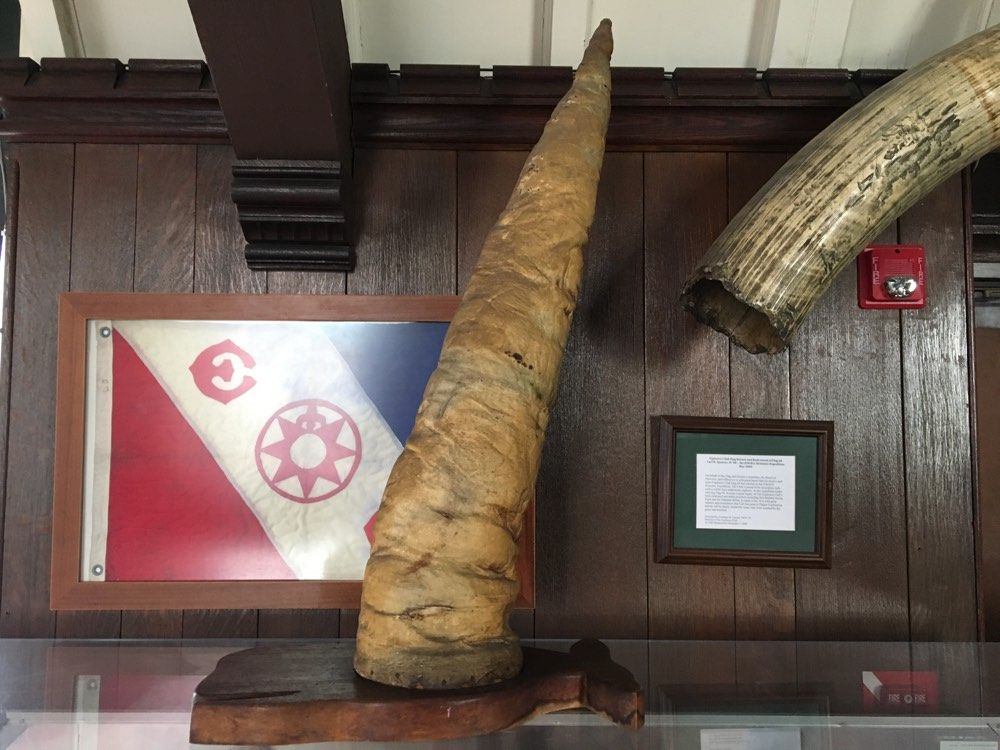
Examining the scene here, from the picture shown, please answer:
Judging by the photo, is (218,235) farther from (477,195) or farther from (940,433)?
(940,433)

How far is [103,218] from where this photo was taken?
1419mm

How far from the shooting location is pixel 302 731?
2.82ft

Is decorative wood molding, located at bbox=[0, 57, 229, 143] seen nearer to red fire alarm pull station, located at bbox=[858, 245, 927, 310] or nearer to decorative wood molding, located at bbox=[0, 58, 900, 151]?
decorative wood molding, located at bbox=[0, 58, 900, 151]

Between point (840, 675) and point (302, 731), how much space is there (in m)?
0.81

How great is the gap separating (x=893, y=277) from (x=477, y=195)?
75cm

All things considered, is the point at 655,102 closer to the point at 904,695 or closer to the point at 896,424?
the point at 896,424

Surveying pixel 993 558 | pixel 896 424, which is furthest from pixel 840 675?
pixel 993 558

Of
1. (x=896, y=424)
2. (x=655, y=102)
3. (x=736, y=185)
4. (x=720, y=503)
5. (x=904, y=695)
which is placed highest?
Answer: (x=655, y=102)

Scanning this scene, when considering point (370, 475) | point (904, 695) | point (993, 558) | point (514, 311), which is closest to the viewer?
point (514, 311)

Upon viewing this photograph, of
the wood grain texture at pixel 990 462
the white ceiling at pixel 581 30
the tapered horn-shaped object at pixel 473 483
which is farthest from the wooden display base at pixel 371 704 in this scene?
the wood grain texture at pixel 990 462

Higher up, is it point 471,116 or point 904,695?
point 471,116

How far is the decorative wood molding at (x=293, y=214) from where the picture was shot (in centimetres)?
127

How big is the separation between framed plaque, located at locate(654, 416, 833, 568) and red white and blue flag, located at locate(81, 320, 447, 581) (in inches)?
18.3

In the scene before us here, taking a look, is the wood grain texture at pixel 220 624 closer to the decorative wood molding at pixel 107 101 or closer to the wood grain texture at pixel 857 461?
the decorative wood molding at pixel 107 101
